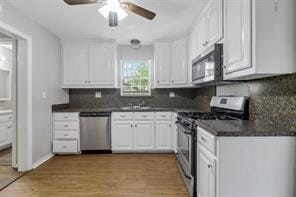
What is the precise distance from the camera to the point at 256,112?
2.35m

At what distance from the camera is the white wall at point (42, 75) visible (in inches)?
134

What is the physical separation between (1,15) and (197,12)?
2515 mm

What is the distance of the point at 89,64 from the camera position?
4812 mm

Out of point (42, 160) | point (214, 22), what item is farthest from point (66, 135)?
point (214, 22)

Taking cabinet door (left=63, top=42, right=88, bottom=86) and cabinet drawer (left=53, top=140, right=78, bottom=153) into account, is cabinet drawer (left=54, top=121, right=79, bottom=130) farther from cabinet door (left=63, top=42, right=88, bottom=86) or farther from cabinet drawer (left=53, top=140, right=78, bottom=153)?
cabinet door (left=63, top=42, right=88, bottom=86)

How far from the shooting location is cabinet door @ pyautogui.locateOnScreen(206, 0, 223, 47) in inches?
97.4

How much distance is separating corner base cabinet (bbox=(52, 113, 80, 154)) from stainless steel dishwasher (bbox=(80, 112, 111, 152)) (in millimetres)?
107

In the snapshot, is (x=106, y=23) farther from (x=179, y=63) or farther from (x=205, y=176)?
(x=205, y=176)

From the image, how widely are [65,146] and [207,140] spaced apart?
3.28m

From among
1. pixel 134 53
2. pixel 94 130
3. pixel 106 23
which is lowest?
pixel 94 130

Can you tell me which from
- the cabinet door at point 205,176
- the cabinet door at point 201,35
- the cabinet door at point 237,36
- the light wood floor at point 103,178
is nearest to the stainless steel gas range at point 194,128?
the cabinet door at point 205,176

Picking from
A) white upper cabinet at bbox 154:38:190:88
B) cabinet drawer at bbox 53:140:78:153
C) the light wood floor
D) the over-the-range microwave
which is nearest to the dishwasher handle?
cabinet drawer at bbox 53:140:78:153

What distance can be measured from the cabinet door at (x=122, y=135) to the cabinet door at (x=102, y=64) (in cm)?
91

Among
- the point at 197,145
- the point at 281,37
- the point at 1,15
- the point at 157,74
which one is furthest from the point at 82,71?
the point at 281,37
